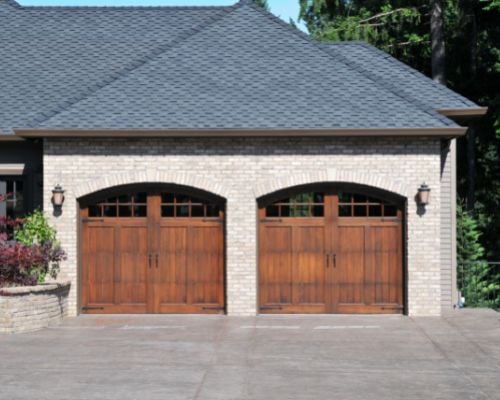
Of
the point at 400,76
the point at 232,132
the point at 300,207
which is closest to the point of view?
the point at 232,132

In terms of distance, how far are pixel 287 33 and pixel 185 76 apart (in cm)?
281

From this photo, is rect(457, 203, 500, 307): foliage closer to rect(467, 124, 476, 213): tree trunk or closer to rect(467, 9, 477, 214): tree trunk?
rect(467, 9, 477, 214): tree trunk

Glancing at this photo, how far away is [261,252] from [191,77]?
422 centimetres

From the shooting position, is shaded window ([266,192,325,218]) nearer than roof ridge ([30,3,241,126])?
Yes

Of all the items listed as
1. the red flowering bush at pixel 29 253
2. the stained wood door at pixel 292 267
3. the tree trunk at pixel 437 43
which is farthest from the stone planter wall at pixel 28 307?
the tree trunk at pixel 437 43

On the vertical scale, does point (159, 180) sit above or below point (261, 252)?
above

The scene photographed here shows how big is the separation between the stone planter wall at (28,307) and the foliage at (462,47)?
18810 millimetres

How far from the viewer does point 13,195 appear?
2127 centimetres

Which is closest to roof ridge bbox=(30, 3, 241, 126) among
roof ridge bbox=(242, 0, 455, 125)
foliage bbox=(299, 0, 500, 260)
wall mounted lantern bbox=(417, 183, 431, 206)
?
roof ridge bbox=(242, 0, 455, 125)

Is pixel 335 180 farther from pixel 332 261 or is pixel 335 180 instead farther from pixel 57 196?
pixel 57 196

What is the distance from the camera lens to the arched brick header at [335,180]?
766 inches

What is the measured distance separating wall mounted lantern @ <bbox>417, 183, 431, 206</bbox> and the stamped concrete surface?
2268 mm

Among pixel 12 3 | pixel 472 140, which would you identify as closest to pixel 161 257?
pixel 12 3

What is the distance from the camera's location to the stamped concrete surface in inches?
476
